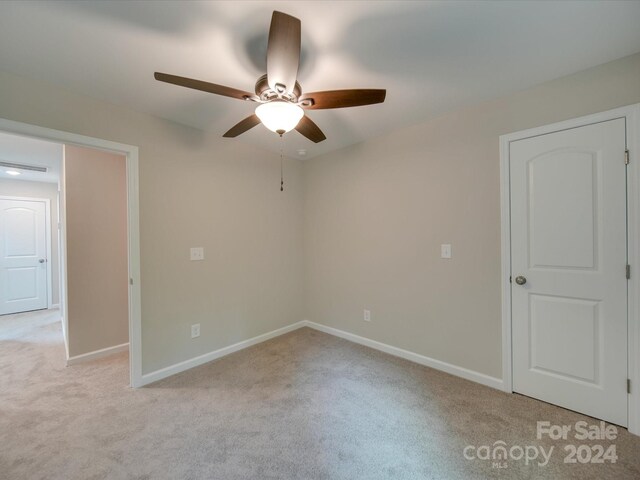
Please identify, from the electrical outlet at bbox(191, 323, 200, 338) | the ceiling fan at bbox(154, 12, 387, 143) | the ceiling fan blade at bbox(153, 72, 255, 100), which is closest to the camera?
the ceiling fan at bbox(154, 12, 387, 143)

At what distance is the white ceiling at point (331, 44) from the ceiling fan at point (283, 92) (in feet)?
0.76

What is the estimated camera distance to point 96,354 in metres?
2.78

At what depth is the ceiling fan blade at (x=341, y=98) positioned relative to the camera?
1.41 m

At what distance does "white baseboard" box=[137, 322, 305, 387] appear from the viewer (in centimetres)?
231

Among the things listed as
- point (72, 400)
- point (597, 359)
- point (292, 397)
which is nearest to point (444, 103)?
point (597, 359)

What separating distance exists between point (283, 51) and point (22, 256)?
19.9ft

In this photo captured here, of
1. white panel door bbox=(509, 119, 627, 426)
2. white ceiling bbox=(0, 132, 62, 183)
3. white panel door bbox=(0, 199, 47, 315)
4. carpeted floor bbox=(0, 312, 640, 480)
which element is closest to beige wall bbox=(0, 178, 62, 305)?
white panel door bbox=(0, 199, 47, 315)

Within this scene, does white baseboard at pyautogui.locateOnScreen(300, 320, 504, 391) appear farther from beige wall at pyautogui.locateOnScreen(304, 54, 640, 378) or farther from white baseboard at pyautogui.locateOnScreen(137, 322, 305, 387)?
white baseboard at pyautogui.locateOnScreen(137, 322, 305, 387)

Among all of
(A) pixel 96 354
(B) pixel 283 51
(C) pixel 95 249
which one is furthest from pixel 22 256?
(B) pixel 283 51

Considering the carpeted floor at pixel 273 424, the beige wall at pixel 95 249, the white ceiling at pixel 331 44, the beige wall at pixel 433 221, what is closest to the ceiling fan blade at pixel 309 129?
the white ceiling at pixel 331 44

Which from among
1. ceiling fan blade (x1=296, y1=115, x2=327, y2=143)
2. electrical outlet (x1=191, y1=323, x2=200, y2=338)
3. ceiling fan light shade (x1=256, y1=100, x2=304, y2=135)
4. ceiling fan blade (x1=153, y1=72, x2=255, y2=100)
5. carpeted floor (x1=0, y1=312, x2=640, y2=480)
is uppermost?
ceiling fan blade (x1=153, y1=72, x2=255, y2=100)

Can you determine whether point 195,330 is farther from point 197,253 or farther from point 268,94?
point 268,94

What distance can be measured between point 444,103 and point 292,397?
269 cm

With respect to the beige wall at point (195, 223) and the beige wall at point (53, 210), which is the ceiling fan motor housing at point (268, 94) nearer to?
the beige wall at point (195, 223)
